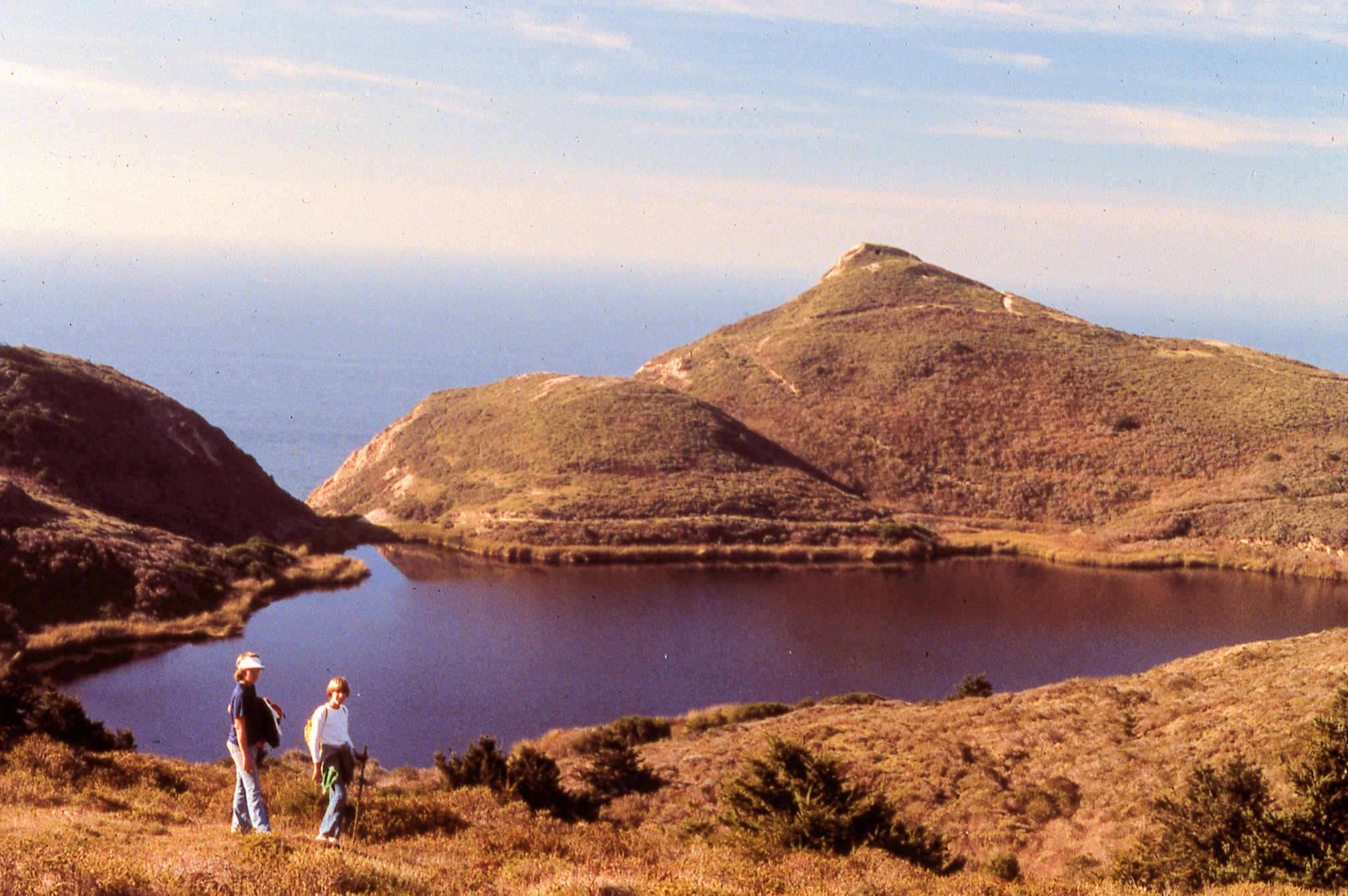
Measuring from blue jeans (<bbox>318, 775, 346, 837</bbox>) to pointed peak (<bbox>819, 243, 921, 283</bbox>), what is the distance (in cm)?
12036

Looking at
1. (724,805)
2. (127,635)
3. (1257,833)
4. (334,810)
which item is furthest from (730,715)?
(127,635)

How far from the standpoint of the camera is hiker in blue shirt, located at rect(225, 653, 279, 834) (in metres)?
11.4

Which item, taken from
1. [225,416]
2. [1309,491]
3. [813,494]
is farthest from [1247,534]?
[225,416]

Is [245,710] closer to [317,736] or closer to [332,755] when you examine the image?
[317,736]

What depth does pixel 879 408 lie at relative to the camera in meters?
89.3

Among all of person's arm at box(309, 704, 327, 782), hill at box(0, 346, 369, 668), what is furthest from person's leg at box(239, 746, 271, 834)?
hill at box(0, 346, 369, 668)

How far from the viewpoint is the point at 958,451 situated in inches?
3292

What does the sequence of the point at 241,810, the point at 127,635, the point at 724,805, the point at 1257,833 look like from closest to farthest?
the point at 241,810
the point at 1257,833
the point at 724,805
the point at 127,635

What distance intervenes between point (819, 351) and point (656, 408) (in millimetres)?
25276

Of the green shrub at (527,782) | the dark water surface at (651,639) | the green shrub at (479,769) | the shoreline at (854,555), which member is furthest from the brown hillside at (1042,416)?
the green shrub at (527,782)

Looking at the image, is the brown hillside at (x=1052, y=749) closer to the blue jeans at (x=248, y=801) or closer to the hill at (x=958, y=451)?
the blue jeans at (x=248, y=801)

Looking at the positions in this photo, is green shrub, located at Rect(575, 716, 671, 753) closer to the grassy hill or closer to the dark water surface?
the grassy hill

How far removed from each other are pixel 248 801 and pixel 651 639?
108ft

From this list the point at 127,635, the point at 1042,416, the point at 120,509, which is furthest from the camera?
the point at 1042,416
